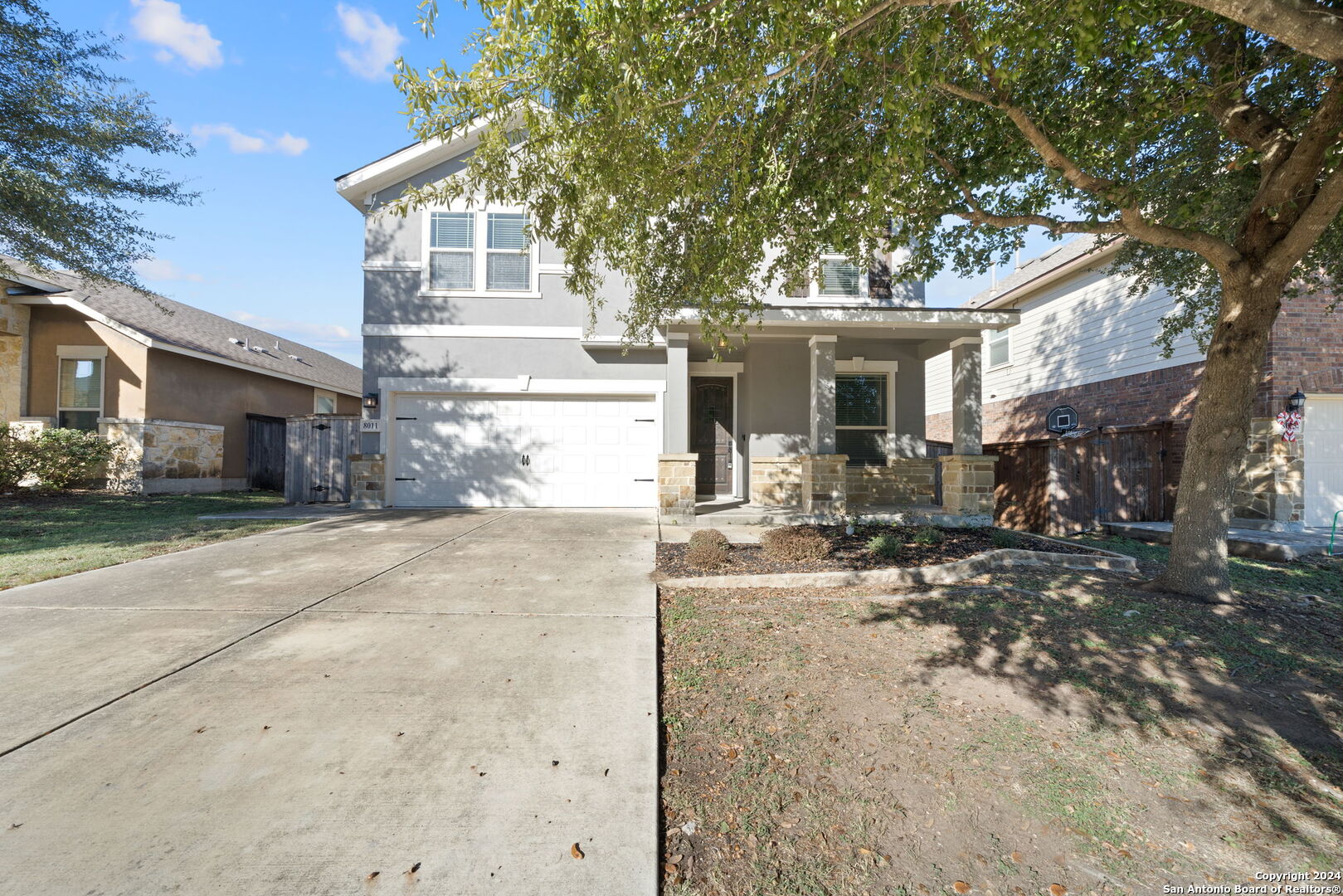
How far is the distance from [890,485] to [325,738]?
1057 cm

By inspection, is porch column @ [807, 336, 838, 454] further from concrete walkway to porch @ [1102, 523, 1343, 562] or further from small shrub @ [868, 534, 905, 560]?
concrete walkway to porch @ [1102, 523, 1343, 562]

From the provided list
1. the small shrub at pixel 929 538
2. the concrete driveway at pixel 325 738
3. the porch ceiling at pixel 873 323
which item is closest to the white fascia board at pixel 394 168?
the porch ceiling at pixel 873 323

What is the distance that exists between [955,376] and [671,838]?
977 centimetres

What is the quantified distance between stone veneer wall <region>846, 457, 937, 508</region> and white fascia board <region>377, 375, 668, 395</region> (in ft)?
14.1

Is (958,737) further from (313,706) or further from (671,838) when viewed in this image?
(313,706)

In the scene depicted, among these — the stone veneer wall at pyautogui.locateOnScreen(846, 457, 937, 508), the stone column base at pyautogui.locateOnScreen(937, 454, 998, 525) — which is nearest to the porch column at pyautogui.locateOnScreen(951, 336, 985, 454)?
the stone column base at pyautogui.locateOnScreen(937, 454, 998, 525)

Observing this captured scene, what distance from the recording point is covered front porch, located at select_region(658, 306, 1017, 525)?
9453 mm

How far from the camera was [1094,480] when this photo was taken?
36.9 feet

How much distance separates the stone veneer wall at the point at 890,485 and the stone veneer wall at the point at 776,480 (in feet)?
3.43

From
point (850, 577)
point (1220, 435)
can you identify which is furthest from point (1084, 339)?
point (850, 577)

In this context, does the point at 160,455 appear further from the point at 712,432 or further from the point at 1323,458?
the point at 1323,458

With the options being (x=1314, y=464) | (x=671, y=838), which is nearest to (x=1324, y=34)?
(x=671, y=838)

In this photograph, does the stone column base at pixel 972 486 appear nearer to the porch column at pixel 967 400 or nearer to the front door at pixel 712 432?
the porch column at pixel 967 400

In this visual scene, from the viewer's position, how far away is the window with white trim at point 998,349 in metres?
→ 16.5
